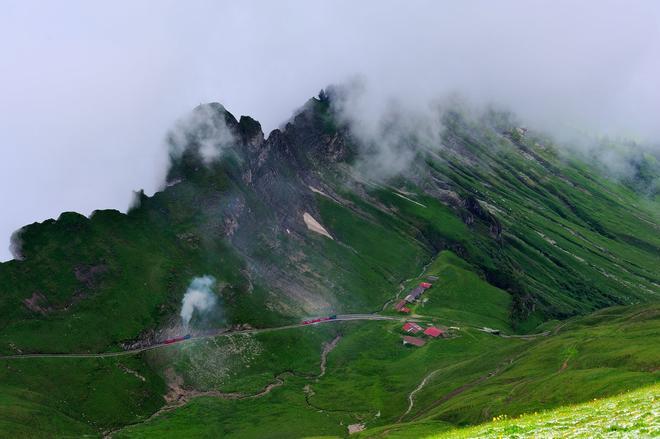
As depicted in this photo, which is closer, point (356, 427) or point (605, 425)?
point (605, 425)

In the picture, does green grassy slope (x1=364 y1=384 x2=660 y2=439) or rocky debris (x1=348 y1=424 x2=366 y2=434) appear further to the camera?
rocky debris (x1=348 y1=424 x2=366 y2=434)

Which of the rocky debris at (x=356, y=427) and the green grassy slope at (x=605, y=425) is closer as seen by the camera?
the green grassy slope at (x=605, y=425)

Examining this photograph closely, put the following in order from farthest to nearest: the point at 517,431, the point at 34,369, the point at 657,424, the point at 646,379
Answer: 1. the point at 34,369
2. the point at 646,379
3. the point at 517,431
4. the point at 657,424

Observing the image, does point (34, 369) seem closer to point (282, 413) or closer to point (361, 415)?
point (282, 413)

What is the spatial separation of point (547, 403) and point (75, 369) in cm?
15206

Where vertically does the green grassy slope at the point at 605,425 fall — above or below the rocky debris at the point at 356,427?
above

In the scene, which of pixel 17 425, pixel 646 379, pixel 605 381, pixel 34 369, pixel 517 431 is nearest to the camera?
pixel 517 431

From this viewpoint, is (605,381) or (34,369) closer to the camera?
(605,381)

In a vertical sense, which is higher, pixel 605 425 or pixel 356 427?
pixel 605 425

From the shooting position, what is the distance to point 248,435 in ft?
604

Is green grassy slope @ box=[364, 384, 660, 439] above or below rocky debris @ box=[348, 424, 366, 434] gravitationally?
above

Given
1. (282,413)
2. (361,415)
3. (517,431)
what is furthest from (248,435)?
(517,431)

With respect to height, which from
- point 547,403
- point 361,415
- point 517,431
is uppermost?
point 517,431

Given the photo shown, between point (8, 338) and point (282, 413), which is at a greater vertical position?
point (8, 338)
